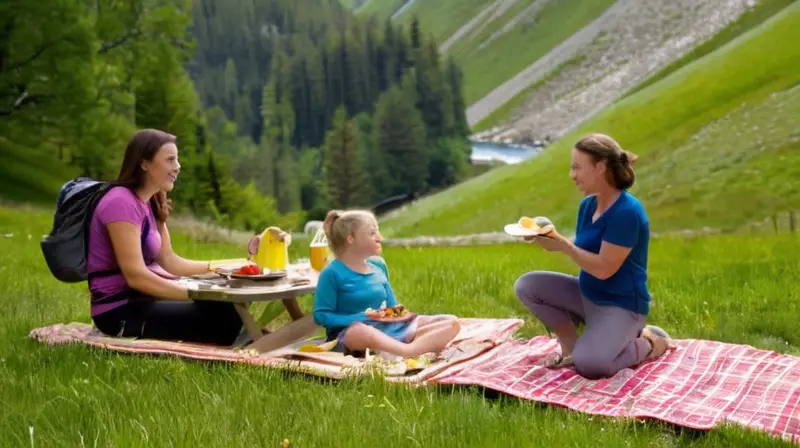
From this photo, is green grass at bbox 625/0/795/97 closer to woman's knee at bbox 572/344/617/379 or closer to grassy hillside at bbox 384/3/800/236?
grassy hillside at bbox 384/3/800/236

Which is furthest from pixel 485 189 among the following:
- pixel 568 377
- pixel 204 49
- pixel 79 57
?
pixel 204 49

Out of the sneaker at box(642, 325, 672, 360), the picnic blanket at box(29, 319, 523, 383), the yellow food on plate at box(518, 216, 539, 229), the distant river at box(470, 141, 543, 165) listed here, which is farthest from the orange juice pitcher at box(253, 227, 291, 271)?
the distant river at box(470, 141, 543, 165)

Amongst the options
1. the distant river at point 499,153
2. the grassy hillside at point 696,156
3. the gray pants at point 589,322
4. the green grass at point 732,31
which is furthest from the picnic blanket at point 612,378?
the distant river at point 499,153

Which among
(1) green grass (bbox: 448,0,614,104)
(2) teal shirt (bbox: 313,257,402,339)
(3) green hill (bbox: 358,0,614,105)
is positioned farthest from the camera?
(3) green hill (bbox: 358,0,614,105)

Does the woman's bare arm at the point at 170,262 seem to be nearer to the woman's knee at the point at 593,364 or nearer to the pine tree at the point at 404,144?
the woman's knee at the point at 593,364

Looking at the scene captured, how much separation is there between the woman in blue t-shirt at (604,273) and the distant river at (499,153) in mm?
120643

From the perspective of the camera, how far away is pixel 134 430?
5.29m

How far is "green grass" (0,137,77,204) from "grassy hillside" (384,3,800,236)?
80.1 feet

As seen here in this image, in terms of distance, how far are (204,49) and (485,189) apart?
135703 mm

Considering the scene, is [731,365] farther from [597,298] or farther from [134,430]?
[134,430]

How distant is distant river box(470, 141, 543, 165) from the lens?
130m

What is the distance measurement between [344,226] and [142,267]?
1840 mm

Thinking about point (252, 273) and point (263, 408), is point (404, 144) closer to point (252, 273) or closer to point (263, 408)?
point (252, 273)

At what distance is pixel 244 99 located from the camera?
16188 cm
